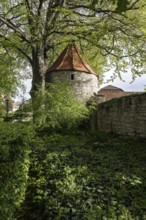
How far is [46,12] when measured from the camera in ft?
60.9

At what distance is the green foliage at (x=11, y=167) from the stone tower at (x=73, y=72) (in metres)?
16.8

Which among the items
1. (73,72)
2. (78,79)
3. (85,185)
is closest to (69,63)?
(73,72)

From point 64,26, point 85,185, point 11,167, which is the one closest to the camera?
point 11,167

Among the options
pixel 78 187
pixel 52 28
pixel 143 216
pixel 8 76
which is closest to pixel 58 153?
pixel 78 187

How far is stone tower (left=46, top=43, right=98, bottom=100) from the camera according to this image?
2233 cm

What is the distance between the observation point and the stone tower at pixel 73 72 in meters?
22.3

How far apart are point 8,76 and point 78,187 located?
1646 cm

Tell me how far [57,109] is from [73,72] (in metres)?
8.47

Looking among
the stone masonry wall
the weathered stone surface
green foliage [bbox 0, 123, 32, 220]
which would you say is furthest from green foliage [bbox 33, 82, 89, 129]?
green foliage [bbox 0, 123, 32, 220]

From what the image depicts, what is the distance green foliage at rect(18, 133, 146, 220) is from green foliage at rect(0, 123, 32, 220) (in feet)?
2.05

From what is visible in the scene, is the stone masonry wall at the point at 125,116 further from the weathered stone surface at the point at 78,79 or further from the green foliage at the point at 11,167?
the green foliage at the point at 11,167

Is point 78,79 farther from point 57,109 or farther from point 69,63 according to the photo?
point 57,109

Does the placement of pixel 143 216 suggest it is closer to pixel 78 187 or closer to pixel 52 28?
pixel 78 187

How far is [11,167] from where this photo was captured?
5055 mm
